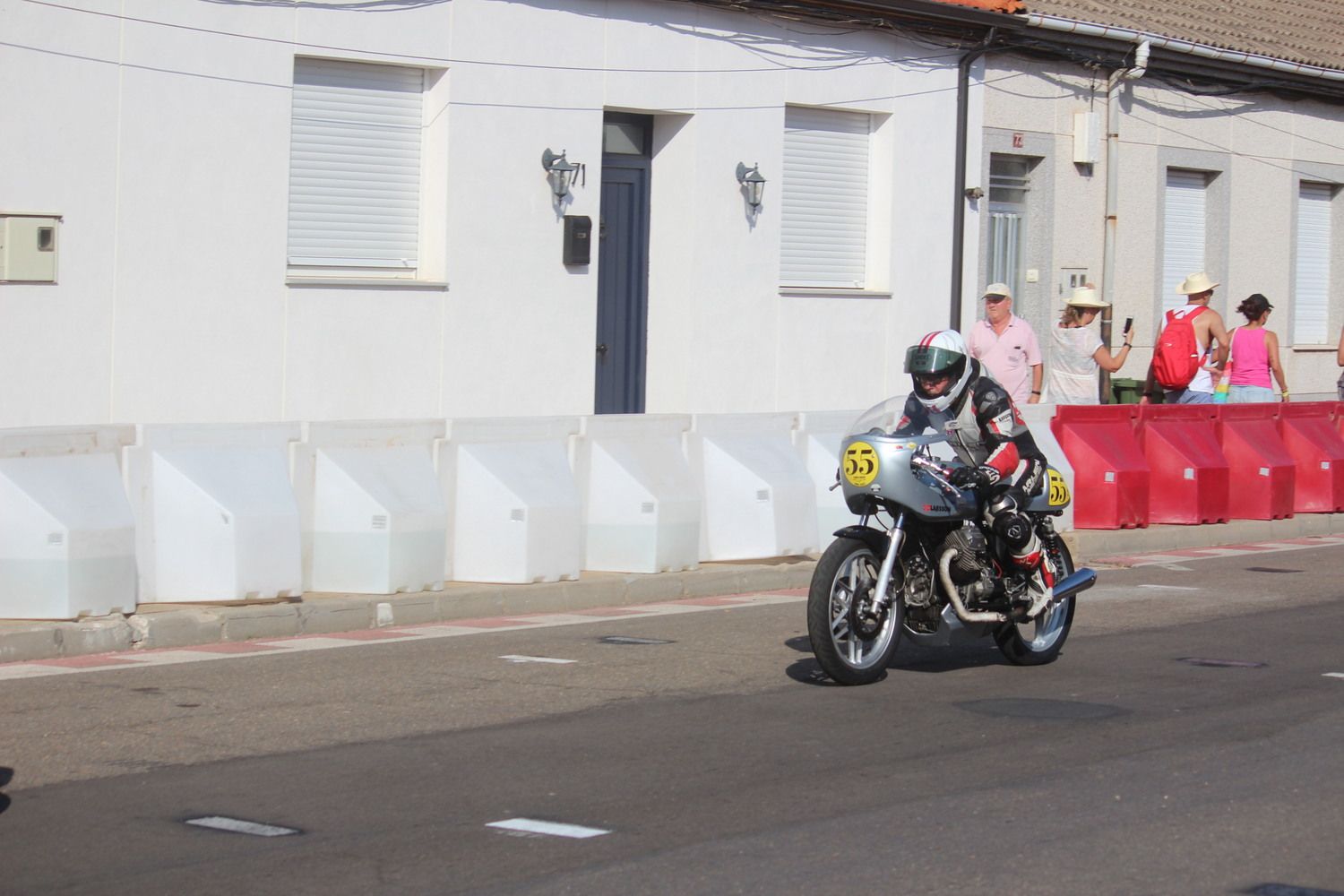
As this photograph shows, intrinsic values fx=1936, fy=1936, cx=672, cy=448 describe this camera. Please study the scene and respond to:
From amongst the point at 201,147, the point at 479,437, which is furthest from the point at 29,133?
the point at 479,437

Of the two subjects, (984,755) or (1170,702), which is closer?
(984,755)

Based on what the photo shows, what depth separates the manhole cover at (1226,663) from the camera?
9.69m

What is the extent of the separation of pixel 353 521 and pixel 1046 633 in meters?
4.06

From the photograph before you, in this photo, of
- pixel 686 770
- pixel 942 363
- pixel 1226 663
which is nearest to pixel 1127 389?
pixel 1226 663

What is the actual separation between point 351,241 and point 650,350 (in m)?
3.41

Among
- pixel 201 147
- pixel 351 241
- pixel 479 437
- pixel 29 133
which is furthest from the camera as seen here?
pixel 351 241

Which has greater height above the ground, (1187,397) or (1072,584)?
(1187,397)

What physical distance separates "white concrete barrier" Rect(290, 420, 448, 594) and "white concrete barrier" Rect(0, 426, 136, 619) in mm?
1284

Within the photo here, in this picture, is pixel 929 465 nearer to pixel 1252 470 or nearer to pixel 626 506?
pixel 626 506

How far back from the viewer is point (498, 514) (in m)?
11.9

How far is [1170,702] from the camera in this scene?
8.67 meters

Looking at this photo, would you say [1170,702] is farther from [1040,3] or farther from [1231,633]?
[1040,3]

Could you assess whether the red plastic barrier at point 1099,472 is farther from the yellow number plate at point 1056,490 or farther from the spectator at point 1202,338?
the yellow number plate at point 1056,490

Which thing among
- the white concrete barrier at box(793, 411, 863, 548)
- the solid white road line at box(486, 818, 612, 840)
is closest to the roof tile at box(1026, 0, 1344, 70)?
the white concrete barrier at box(793, 411, 863, 548)
